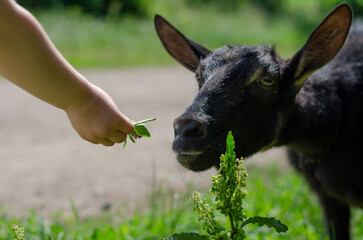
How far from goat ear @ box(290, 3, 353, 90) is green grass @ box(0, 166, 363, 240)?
36.5 inches

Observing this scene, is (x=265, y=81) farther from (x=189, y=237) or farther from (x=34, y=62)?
(x=34, y=62)

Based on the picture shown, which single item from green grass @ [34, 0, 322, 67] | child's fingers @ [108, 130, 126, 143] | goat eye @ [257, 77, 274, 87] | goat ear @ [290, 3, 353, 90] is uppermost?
goat ear @ [290, 3, 353, 90]

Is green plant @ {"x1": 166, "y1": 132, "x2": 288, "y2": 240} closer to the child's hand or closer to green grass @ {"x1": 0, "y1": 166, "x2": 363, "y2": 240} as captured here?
the child's hand

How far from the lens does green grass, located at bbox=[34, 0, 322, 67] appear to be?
11363 mm

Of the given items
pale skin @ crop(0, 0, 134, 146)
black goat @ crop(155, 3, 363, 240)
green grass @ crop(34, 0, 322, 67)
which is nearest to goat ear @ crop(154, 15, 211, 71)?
black goat @ crop(155, 3, 363, 240)

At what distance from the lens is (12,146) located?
5.33 m

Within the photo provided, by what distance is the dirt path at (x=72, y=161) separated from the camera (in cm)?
411

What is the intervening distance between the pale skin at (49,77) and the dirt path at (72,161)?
3.02 ft

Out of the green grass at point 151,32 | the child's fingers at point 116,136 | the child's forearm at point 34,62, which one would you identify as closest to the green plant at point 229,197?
the child's fingers at point 116,136

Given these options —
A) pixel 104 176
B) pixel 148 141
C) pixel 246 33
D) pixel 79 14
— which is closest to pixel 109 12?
pixel 79 14

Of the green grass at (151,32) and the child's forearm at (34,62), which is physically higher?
the child's forearm at (34,62)

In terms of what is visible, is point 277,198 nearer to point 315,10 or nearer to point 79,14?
point 79,14

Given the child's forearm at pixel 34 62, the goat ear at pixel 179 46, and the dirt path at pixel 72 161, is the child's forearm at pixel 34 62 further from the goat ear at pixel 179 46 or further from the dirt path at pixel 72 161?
the goat ear at pixel 179 46

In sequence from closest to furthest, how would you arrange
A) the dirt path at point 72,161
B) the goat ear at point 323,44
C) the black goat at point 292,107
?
the black goat at point 292,107 → the goat ear at point 323,44 → the dirt path at point 72,161
